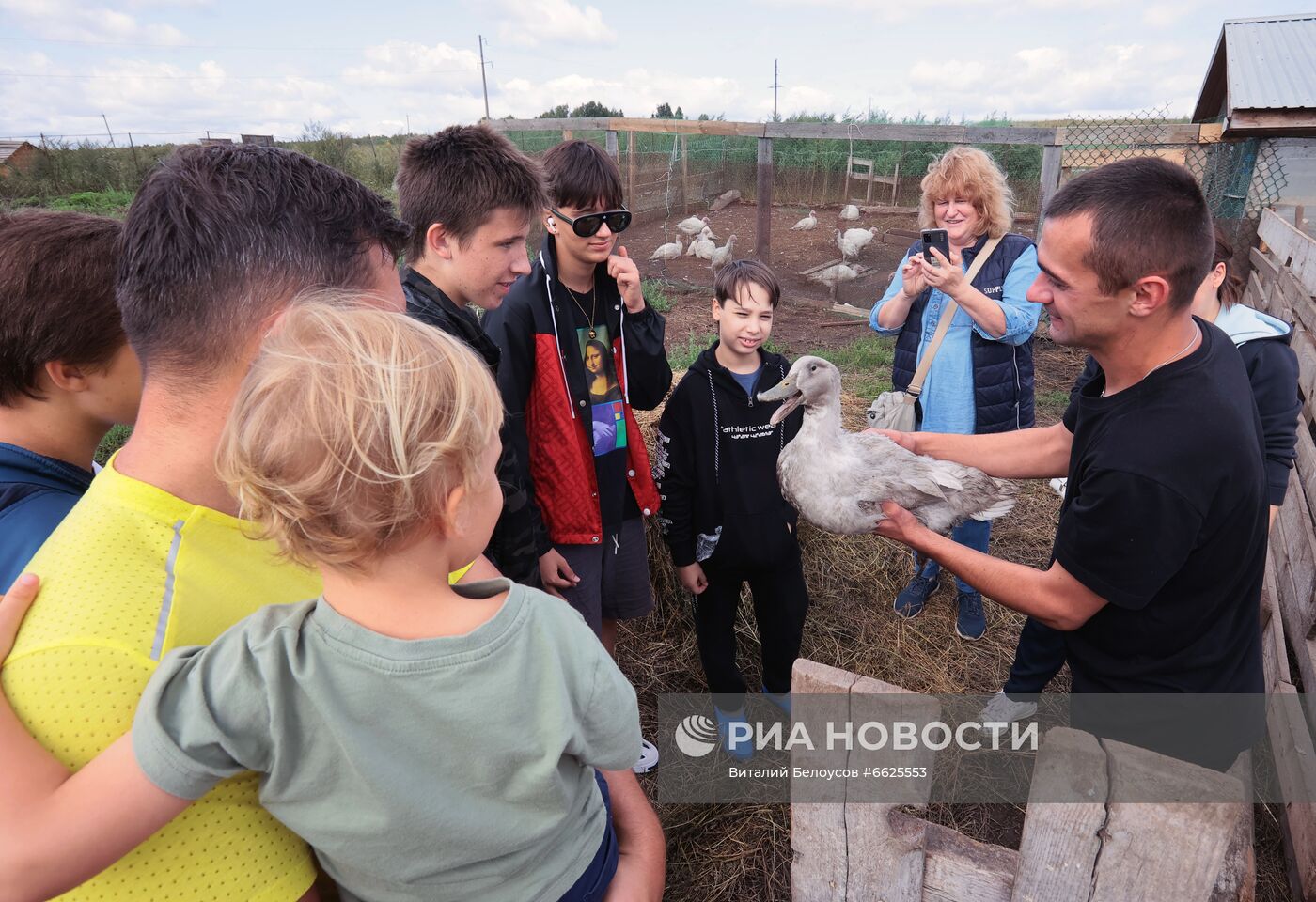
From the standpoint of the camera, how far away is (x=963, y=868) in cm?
185

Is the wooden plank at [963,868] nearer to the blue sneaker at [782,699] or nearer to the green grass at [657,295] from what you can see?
the blue sneaker at [782,699]

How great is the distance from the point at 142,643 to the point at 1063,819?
1.85 metres

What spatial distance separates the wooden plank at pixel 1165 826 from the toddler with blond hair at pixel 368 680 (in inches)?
43.3

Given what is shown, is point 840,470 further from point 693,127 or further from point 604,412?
point 693,127

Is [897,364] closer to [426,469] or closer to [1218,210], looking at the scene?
[426,469]

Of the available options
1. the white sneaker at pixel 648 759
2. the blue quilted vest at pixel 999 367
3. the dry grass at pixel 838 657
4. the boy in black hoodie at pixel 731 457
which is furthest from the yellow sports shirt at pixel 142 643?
the blue quilted vest at pixel 999 367

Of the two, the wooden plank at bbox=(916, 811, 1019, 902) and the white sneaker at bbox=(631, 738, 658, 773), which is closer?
the wooden plank at bbox=(916, 811, 1019, 902)

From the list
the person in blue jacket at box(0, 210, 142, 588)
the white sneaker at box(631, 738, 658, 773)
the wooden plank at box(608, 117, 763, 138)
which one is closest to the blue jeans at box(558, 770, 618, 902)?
the person in blue jacket at box(0, 210, 142, 588)

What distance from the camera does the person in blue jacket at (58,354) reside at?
1.56 meters

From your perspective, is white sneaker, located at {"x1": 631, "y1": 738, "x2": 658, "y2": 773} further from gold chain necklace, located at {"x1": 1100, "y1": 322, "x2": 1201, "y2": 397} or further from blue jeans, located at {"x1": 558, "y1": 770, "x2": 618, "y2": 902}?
gold chain necklace, located at {"x1": 1100, "y1": 322, "x2": 1201, "y2": 397}

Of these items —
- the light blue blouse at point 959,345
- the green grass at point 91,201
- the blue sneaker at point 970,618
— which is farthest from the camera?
the green grass at point 91,201

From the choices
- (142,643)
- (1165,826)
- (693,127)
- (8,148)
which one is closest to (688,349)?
(693,127)

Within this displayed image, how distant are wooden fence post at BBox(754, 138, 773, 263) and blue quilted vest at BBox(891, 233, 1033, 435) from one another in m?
7.03

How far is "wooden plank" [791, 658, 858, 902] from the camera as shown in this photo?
1.81 m
